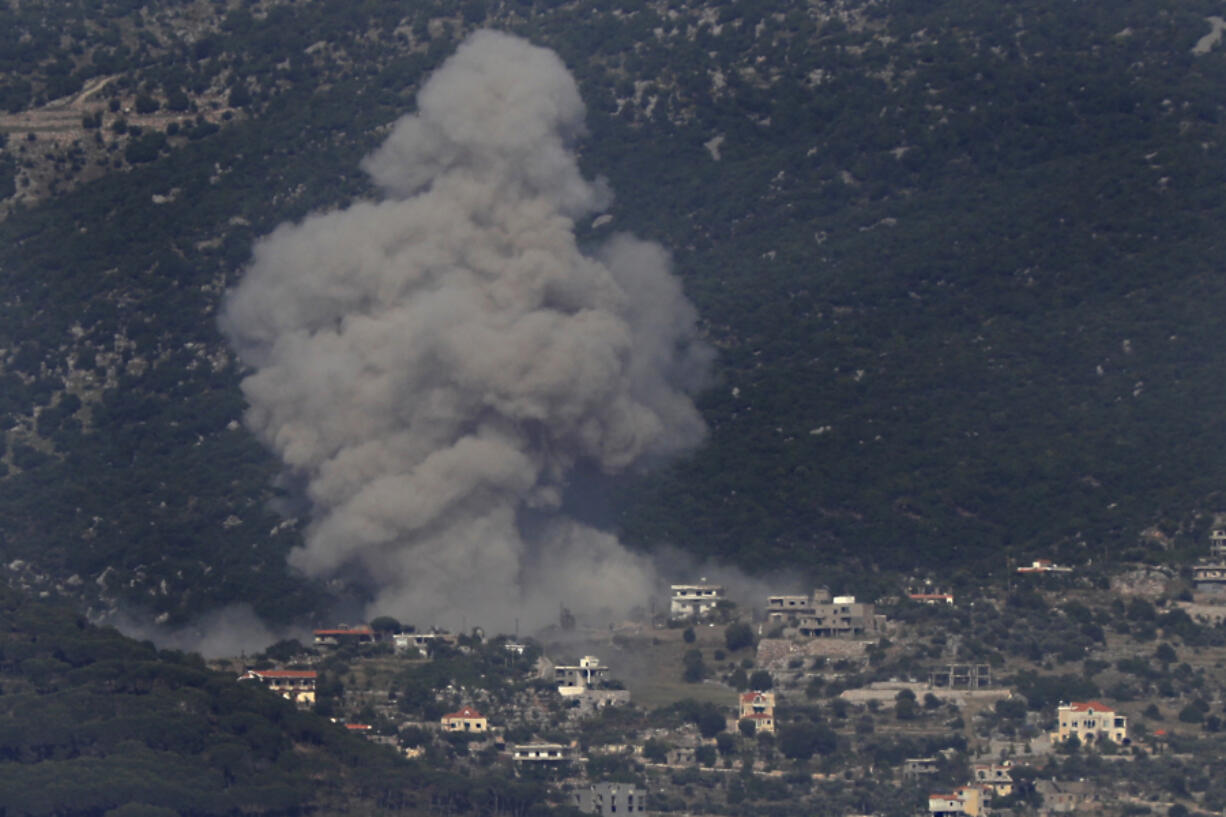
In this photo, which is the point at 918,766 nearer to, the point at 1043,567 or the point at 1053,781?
the point at 1053,781

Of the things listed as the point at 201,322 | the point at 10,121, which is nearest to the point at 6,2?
the point at 10,121

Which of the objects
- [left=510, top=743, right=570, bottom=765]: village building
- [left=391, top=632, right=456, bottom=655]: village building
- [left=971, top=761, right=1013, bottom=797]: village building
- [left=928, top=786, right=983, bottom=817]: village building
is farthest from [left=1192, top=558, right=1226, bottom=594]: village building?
[left=391, top=632, right=456, bottom=655]: village building

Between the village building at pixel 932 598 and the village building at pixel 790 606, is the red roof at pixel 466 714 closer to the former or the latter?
the village building at pixel 790 606

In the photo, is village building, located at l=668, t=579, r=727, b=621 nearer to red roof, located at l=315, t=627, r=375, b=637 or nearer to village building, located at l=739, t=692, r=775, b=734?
village building, located at l=739, t=692, r=775, b=734

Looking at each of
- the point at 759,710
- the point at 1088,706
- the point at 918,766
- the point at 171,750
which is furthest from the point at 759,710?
the point at 171,750

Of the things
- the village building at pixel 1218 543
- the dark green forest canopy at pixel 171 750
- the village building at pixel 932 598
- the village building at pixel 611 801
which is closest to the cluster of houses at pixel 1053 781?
the village building at pixel 611 801

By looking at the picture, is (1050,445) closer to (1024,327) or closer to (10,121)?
(1024,327)

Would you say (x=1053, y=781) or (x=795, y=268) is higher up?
(x=795, y=268)
